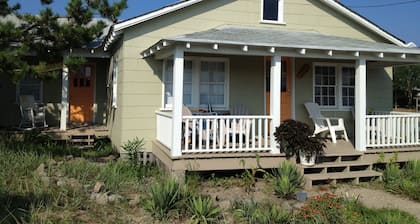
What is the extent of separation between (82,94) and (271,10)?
7.14 m

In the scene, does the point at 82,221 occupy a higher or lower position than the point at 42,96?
lower

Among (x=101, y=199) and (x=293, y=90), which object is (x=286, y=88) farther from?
(x=101, y=199)

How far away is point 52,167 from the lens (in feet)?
24.5

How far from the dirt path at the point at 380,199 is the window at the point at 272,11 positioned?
17.8 ft

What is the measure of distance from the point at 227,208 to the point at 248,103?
4931 millimetres

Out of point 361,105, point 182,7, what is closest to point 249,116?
point 361,105

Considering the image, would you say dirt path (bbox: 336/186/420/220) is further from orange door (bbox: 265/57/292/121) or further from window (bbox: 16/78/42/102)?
window (bbox: 16/78/42/102)

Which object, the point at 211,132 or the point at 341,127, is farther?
the point at 341,127

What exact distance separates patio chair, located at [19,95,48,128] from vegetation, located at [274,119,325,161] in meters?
7.97

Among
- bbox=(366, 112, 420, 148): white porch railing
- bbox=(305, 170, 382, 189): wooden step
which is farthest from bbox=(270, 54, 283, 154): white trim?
bbox=(366, 112, 420, 148): white porch railing

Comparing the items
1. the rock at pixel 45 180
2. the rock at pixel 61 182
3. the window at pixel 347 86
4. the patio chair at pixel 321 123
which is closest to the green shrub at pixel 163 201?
the rock at pixel 61 182

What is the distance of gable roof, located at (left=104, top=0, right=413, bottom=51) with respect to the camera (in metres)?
9.24

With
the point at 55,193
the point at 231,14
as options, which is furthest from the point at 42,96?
the point at 55,193

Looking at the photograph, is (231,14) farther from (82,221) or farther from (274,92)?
(82,221)
